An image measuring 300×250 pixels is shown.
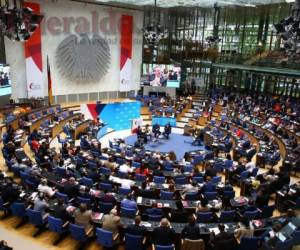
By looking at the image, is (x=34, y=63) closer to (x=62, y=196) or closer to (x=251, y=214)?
(x=62, y=196)

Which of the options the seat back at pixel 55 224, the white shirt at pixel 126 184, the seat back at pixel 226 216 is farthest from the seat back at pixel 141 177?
the seat back at pixel 55 224

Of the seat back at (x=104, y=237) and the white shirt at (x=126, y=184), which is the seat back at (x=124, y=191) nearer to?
the white shirt at (x=126, y=184)

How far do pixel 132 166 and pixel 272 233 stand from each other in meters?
7.02

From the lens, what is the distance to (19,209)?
862 cm

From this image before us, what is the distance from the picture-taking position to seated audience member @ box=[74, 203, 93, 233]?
307 inches

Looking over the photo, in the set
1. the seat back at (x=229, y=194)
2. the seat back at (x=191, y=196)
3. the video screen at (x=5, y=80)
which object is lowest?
the seat back at (x=229, y=194)

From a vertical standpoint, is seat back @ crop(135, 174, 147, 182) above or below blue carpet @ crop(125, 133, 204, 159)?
above

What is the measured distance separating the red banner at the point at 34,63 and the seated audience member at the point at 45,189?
Result: 49.3ft

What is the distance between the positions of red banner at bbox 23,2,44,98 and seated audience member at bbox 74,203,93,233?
678 inches

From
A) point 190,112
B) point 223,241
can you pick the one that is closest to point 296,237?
point 223,241

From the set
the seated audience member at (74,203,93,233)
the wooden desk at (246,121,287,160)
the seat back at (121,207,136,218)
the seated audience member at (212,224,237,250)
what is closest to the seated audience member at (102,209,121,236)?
the seated audience member at (74,203,93,233)

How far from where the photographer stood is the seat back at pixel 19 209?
8559 mm

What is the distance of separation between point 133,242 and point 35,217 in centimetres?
284

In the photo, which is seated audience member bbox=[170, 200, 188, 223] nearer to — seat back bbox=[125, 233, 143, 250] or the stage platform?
seat back bbox=[125, 233, 143, 250]
